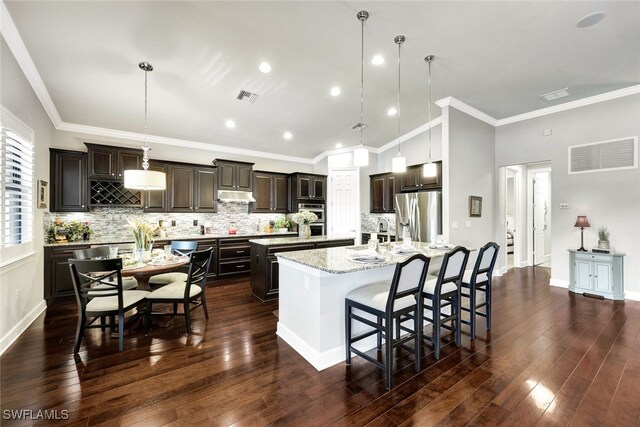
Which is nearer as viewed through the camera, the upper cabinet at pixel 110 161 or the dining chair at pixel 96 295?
the dining chair at pixel 96 295

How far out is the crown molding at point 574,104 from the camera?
426 centimetres

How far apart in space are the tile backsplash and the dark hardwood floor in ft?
6.57

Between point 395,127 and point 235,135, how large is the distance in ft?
11.7

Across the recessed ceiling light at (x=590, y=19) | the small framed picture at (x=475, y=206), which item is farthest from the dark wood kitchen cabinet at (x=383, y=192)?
the recessed ceiling light at (x=590, y=19)

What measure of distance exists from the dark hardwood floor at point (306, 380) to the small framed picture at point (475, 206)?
239cm

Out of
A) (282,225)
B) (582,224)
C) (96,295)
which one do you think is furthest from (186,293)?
(582,224)

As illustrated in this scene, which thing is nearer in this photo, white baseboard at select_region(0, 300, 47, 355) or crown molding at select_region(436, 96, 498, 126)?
white baseboard at select_region(0, 300, 47, 355)

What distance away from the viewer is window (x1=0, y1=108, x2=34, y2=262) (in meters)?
2.72

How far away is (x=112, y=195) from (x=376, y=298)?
5056mm

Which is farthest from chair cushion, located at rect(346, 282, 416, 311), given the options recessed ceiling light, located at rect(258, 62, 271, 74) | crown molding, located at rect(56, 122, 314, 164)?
crown molding, located at rect(56, 122, 314, 164)

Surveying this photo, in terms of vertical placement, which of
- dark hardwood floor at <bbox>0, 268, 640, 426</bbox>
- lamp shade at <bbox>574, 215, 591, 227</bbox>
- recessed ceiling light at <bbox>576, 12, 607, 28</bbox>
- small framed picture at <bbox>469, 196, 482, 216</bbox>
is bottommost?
dark hardwood floor at <bbox>0, 268, 640, 426</bbox>

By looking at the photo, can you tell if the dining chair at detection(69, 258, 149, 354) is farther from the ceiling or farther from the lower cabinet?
the ceiling

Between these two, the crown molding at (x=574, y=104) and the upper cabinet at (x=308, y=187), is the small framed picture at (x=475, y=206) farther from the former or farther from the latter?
the upper cabinet at (x=308, y=187)

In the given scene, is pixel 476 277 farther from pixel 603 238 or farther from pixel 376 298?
pixel 603 238
